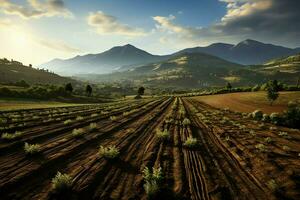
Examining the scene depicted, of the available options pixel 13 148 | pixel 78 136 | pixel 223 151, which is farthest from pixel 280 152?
pixel 13 148

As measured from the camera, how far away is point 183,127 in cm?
2525

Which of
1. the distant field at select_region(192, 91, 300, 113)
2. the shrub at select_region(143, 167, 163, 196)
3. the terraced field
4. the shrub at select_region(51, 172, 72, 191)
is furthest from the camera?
the distant field at select_region(192, 91, 300, 113)

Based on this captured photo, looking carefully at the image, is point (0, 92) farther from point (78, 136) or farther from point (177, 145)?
point (177, 145)

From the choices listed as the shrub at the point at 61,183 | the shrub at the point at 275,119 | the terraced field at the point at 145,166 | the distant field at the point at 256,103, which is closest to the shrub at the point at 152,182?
the terraced field at the point at 145,166

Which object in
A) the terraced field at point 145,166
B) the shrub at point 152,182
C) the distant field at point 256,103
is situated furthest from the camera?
the distant field at point 256,103

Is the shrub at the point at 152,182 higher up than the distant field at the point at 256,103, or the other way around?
the distant field at the point at 256,103

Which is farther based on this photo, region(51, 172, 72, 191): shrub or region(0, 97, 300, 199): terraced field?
region(0, 97, 300, 199): terraced field

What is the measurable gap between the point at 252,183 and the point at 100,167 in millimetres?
7778

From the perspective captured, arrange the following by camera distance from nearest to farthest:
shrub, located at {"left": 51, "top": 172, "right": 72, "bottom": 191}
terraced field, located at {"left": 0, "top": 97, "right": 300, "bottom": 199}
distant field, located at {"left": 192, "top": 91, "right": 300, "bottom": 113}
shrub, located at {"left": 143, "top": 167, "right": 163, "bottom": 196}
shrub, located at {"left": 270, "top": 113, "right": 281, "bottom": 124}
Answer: shrub, located at {"left": 51, "top": 172, "right": 72, "bottom": 191} → shrub, located at {"left": 143, "top": 167, "right": 163, "bottom": 196} → terraced field, located at {"left": 0, "top": 97, "right": 300, "bottom": 199} → shrub, located at {"left": 270, "top": 113, "right": 281, "bottom": 124} → distant field, located at {"left": 192, "top": 91, "right": 300, "bottom": 113}

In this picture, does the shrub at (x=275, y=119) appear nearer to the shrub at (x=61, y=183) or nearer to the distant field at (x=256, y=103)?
the distant field at (x=256, y=103)

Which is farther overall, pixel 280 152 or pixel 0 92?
pixel 0 92

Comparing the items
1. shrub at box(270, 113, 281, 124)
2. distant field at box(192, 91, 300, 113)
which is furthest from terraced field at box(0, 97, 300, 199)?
distant field at box(192, 91, 300, 113)

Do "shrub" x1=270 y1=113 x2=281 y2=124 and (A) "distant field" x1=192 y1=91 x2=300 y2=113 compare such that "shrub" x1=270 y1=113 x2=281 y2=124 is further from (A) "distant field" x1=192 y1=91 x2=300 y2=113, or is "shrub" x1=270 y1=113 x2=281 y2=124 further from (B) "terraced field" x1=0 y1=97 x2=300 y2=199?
(B) "terraced field" x1=0 y1=97 x2=300 y2=199

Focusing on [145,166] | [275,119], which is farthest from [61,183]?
[275,119]
